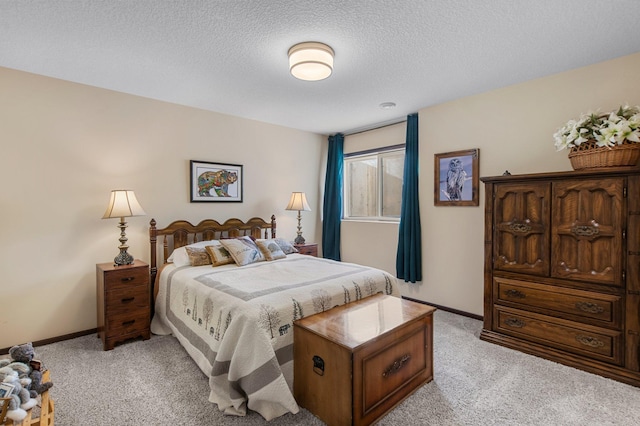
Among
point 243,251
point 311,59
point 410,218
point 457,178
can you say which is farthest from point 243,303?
point 457,178

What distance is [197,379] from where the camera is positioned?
233 cm

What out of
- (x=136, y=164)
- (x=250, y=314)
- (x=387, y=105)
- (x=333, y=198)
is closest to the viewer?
(x=250, y=314)

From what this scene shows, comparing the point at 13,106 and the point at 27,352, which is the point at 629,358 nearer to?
the point at 27,352

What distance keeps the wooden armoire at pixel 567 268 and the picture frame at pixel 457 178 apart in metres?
0.60

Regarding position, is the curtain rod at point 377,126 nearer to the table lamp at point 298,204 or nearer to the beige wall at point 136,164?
the beige wall at point 136,164

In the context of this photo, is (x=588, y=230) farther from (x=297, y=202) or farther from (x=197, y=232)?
(x=197, y=232)

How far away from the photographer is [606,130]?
90.8 inches

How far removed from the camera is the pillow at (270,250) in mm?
3574

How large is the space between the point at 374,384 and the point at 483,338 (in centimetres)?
166

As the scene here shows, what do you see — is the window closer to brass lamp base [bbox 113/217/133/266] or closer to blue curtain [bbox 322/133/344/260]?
blue curtain [bbox 322/133/344/260]

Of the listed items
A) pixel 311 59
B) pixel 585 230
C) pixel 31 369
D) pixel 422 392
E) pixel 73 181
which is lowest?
pixel 422 392

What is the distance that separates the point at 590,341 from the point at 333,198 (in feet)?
11.6

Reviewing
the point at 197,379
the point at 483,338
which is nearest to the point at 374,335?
the point at 197,379

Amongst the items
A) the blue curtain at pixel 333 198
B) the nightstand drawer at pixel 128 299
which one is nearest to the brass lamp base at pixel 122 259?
the nightstand drawer at pixel 128 299
